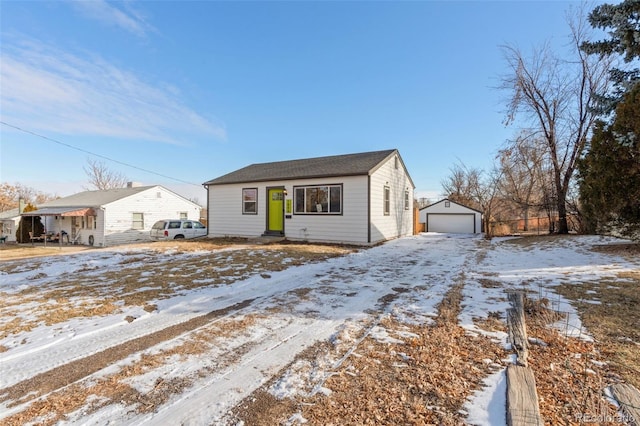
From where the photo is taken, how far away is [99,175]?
127ft

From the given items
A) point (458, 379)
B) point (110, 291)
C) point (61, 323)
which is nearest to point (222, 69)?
point (110, 291)

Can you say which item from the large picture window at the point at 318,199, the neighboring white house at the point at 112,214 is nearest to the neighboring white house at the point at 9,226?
the neighboring white house at the point at 112,214

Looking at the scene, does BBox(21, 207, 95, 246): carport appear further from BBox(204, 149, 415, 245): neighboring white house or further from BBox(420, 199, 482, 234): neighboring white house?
BBox(420, 199, 482, 234): neighboring white house

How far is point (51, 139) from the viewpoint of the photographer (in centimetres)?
1886

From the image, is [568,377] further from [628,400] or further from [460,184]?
[460,184]

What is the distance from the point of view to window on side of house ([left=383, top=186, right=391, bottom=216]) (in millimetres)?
13555

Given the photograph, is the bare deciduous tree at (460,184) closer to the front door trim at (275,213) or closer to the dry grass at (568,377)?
the front door trim at (275,213)

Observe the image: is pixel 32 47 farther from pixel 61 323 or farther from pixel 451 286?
pixel 451 286

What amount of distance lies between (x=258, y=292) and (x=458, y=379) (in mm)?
3483

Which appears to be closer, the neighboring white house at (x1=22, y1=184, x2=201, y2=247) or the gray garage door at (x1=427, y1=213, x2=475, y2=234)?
the neighboring white house at (x1=22, y1=184, x2=201, y2=247)

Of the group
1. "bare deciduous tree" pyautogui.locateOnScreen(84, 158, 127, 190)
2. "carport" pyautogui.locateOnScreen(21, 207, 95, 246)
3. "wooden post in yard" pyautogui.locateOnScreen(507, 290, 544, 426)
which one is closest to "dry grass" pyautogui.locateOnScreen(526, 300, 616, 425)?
"wooden post in yard" pyautogui.locateOnScreen(507, 290, 544, 426)

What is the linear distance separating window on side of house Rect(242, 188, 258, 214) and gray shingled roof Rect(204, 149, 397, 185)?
21.2 inches

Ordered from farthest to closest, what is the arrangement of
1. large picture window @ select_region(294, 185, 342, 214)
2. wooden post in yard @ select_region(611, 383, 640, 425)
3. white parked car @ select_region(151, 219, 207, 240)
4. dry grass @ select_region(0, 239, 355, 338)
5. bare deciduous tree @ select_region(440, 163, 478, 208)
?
1. bare deciduous tree @ select_region(440, 163, 478, 208)
2. white parked car @ select_region(151, 219, 207, 240)
3. large picture window @ select_region(294, 185, 342, 214)
4. dry grass @ select_region(0, 239, 355, 338)
5. wooden post in yard @ select_region(611, 383, 640, 425)

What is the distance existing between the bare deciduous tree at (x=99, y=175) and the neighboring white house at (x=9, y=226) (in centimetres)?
1084
